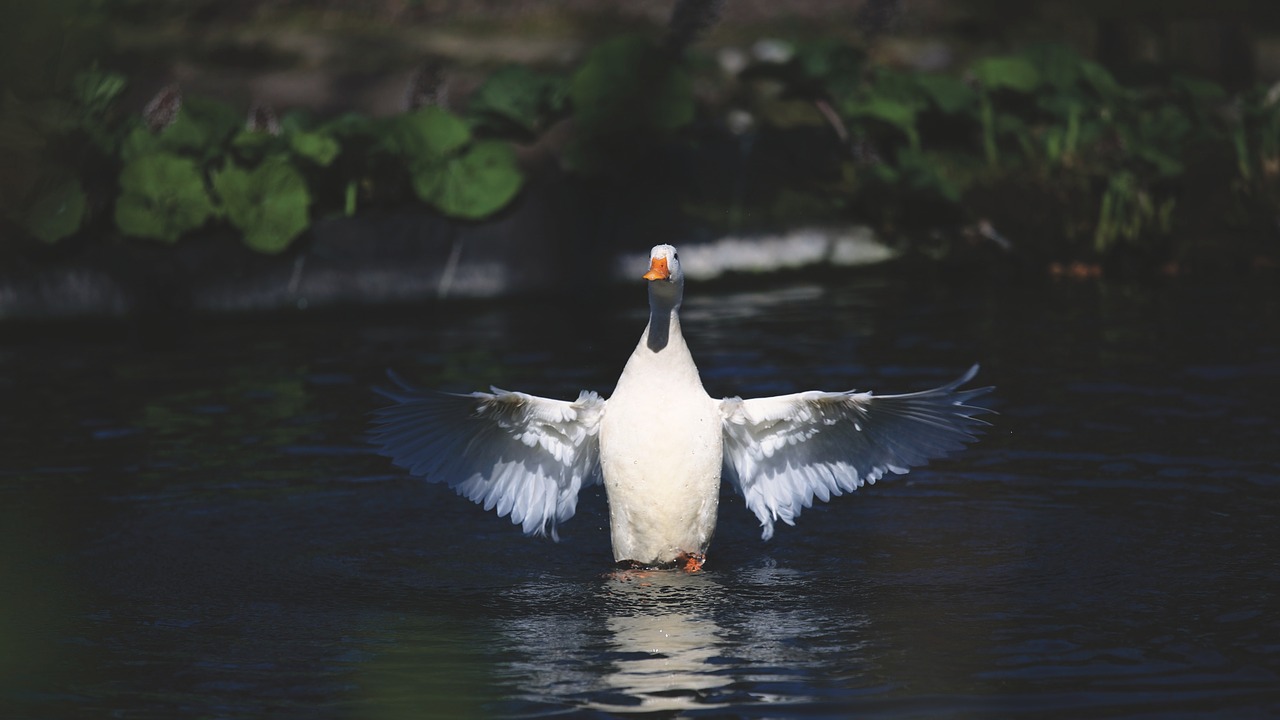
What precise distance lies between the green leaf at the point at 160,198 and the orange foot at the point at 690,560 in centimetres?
597

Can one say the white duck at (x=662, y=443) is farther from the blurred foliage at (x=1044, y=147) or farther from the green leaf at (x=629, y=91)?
the blurred foliage at (x=1044, y=147)

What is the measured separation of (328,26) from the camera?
19031 mm

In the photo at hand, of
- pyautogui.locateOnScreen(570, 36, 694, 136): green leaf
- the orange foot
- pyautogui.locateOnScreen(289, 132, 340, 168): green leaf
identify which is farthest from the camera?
pyautogui.locateOnScreen(570, 36, 694, 136): green leaf

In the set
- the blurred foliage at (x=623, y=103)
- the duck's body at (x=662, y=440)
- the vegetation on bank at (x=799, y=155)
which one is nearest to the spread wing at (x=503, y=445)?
the duck's body at (x=662, y=440)

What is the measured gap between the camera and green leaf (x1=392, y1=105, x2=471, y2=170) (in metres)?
10.9

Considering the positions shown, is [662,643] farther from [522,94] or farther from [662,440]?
[522,94]

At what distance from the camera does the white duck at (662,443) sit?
5.31 m

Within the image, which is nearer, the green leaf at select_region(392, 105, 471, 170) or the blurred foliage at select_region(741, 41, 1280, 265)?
the green leaf at select_region(392, 105, 471, 170)

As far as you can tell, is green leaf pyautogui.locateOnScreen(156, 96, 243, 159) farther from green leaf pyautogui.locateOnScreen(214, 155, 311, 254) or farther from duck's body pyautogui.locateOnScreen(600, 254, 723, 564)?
duck's body pyautogui.locateOnScreen(600, 254, 723, 564)

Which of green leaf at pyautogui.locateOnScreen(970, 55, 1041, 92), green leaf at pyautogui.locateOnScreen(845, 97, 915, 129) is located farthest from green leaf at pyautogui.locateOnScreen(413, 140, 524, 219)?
green leaf at pyautogui.locateOnScreen(970, 55, 1041, 92)

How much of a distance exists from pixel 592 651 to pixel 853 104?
8.53 meters

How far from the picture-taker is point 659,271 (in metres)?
5.21

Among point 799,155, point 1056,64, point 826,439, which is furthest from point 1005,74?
point 826,439

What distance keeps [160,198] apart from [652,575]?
19.9ft
